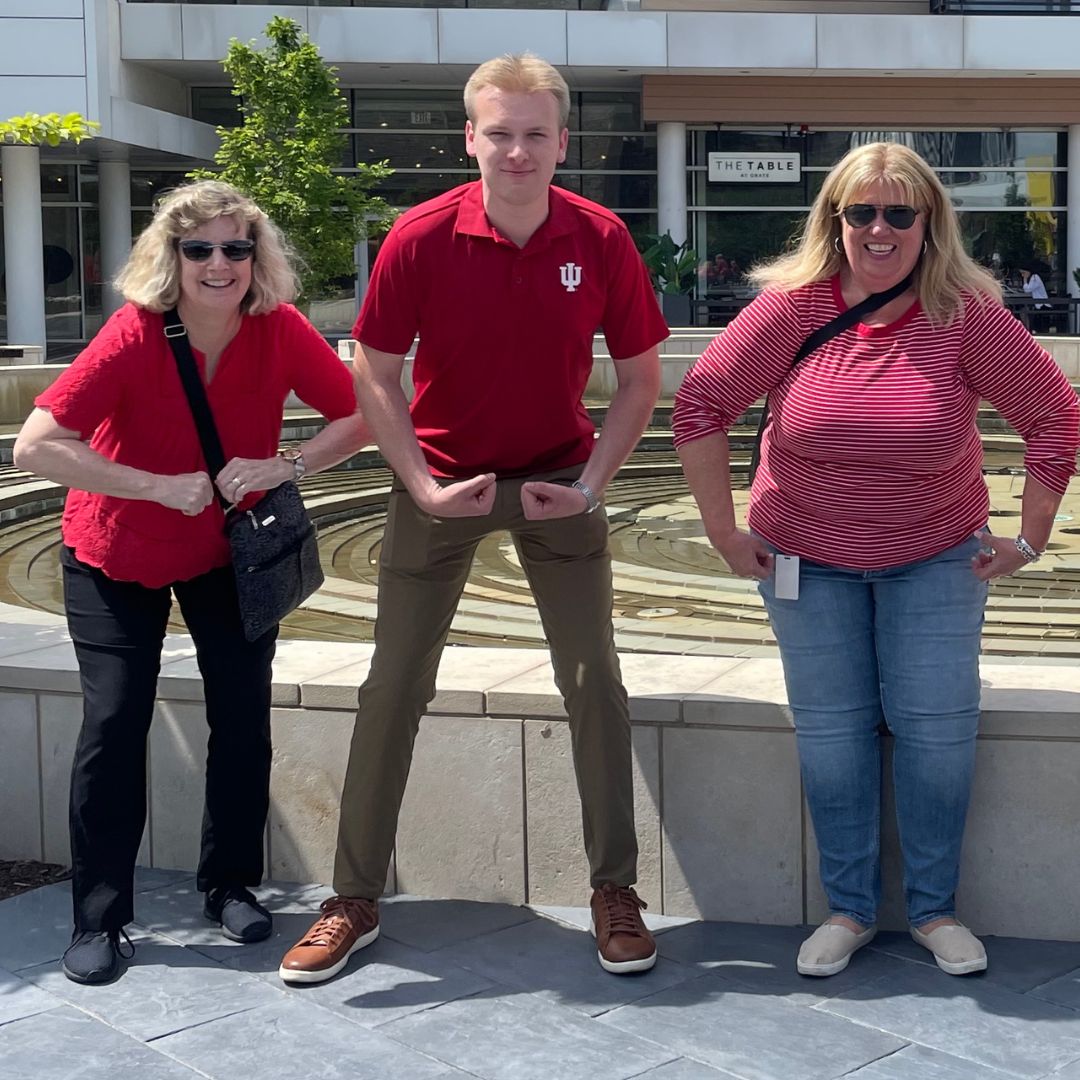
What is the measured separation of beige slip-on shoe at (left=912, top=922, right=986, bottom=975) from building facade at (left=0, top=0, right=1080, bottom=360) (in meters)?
26.5

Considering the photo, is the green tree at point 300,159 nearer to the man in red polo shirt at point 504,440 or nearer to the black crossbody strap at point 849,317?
the man in red polo shirt at point 504,440

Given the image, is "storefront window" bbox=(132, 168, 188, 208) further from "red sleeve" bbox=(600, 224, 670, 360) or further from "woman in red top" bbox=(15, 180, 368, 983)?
"red sleeve" bbox=(600, 224, 670, 360)

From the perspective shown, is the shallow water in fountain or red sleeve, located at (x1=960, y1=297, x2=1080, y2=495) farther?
the shallow water in fountain

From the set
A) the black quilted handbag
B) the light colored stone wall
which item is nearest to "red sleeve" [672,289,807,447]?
the light colored stone wall

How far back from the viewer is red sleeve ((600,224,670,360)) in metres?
3.67

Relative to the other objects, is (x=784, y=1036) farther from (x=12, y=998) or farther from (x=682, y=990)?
(x=12, y=998)

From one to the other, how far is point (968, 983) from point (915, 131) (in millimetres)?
30947

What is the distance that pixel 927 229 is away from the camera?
3.54m

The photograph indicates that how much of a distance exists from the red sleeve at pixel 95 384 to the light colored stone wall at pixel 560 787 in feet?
2.87

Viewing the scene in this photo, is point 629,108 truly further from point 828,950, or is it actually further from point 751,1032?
point 751,1032

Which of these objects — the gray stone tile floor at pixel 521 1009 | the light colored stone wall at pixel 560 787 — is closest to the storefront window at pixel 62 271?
the light colored stone wall at pixel 560 787

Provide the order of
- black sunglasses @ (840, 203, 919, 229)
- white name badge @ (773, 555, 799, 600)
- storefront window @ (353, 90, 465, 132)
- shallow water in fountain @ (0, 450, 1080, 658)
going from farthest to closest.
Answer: storefront window @ (353, 90, 465, 132), shallow water in fountain @ (0, 450, 1080, 658), white name badge @ (773, 555, 799, 600), black sunglasses @ (840, 203, 919, 229)

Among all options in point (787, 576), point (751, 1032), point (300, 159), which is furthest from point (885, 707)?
point (300, 159)

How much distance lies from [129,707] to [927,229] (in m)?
2.04
